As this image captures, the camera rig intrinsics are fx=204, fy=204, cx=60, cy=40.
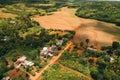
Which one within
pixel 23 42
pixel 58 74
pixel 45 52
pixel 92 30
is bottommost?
pixel 58 74

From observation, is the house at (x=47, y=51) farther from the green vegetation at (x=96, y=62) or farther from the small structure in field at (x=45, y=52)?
the green vegetation at (x=96, y=62)

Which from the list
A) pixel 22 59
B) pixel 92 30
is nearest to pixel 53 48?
pixel 22 59

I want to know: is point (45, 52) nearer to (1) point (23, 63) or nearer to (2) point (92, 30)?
(1) point (23, 63)

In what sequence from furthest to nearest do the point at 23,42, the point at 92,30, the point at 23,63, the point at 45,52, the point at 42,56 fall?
1. the point at 92,30
2. the point at 23,42
3. the point at 45,52
4. the point at 42,56
5. the point at 23,63

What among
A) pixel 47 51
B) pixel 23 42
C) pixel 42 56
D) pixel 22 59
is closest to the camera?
pixel 22 59

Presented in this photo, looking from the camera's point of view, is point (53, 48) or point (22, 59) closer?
point (22, 59)

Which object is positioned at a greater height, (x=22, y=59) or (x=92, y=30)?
(x=22, y=59)

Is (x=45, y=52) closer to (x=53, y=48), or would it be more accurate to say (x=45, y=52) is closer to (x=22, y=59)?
(x=53, y=48)

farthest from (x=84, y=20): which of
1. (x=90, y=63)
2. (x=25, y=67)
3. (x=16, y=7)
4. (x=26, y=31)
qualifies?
(x=25, y=67)

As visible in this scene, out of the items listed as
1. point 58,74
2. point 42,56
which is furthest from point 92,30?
point 58,74

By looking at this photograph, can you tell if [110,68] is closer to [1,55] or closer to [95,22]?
[1,55]
